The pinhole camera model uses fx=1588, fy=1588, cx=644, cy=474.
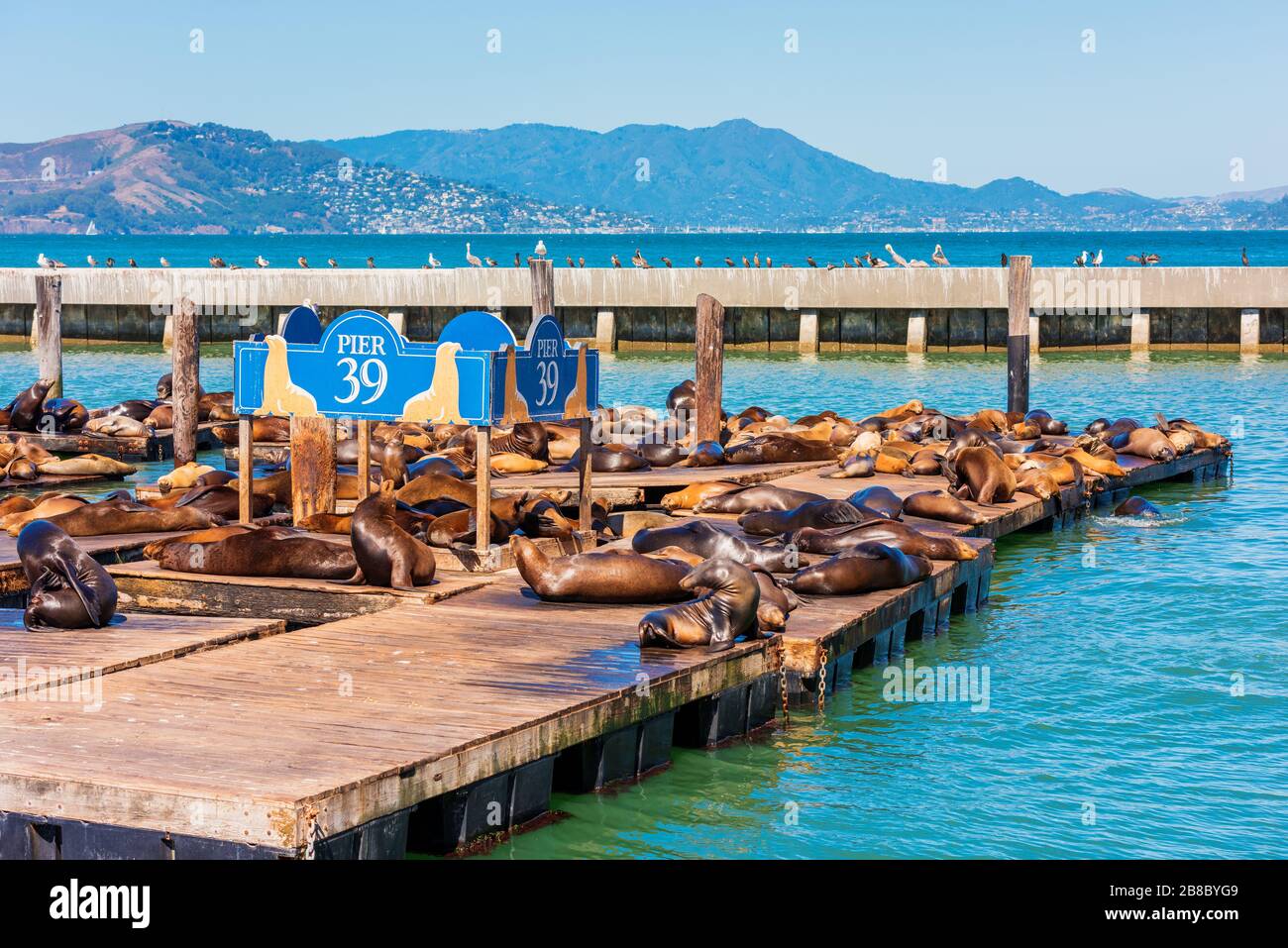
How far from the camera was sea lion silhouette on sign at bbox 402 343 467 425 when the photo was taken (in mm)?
10930

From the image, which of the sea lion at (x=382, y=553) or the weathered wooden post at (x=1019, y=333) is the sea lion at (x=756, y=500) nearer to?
the sea lion at (x=382, y=553)

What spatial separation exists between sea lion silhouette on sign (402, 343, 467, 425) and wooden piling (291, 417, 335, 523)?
192cm

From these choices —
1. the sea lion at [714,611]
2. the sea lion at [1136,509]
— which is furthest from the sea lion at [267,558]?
the sea lion at [1136,509]

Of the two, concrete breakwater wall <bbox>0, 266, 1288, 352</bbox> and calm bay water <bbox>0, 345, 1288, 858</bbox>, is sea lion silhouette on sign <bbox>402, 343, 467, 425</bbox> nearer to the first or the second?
calm bay water <bbox>0, 345, 1288, 858</bbox>

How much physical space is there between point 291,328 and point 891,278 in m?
26.5

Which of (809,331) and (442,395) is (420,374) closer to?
(442,395)

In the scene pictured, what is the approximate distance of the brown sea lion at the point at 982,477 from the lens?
14.9 meters

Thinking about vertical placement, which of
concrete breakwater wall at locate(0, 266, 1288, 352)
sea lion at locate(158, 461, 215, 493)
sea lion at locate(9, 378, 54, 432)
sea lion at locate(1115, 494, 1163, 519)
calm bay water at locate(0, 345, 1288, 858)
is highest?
concrete breakwater wall at locate(0, 266, 1288, 352)

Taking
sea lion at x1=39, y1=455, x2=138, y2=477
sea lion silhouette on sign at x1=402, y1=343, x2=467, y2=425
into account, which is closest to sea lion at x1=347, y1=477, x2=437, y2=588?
sea lion silhouette on sign at x1=402, y1=343, x2=467, y2=425

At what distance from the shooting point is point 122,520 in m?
12.7

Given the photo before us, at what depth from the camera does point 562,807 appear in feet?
26.1

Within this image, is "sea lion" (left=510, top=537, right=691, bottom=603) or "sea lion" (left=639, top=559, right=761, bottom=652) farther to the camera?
"sea lion" (left=510, top=537, right=691, bottom=603)

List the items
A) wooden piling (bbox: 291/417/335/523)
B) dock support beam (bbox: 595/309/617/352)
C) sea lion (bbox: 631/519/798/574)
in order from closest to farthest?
1. sea lion (bbox: 631/519/798/574)
2. wooden piling (bbox: 291/417/335/523)
3. dock support beam (bbox: 595/309/617/352)
